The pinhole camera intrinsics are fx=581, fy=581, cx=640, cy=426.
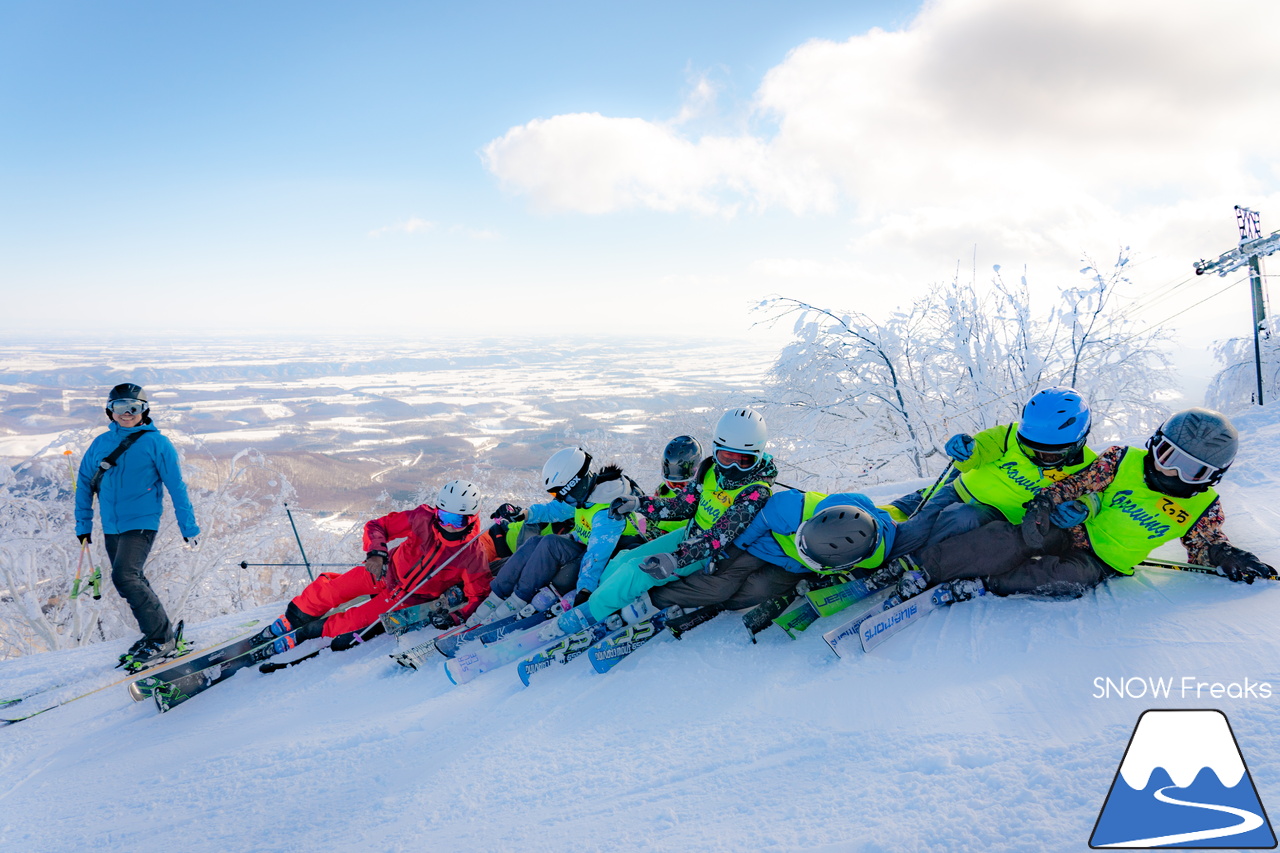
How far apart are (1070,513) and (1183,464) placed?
20.9 inches

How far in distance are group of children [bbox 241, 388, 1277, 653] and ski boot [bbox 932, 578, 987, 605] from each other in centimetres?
1

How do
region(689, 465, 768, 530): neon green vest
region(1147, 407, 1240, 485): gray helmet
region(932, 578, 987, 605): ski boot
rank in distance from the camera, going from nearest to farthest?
region(1147, 407, 1240, 485): gray helmet < region(932, 578, 987, 605): ski boot < region(689, 465, 768, 530): neon green vest

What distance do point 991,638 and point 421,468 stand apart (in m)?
45.5

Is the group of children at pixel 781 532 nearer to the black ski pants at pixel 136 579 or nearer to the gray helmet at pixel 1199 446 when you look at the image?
the gray helmet at pixel 1199 446

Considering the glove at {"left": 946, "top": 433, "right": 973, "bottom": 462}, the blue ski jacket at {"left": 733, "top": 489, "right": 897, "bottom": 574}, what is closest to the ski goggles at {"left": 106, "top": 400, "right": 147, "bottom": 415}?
the blue ski jacket at {"left": 733, "top": 489, "right": 897, "bottom": 574}

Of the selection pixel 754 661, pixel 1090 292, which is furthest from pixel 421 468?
pixel 754 661

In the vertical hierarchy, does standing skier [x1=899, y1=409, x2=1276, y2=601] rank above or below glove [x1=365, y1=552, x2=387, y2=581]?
above

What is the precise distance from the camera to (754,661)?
3.16 m

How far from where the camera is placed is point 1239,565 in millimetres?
2990

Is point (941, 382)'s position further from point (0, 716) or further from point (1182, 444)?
point (0, 716)

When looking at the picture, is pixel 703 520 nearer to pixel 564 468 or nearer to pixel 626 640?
pixel 626 640

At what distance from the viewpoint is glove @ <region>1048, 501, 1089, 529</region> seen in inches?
120

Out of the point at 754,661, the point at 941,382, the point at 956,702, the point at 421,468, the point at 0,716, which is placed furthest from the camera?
the point at 421,468

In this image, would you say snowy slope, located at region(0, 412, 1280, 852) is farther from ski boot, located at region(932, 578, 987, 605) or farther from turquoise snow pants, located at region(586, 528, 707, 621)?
turquoise snow pants, located at region(586, 528, 707, 621)
